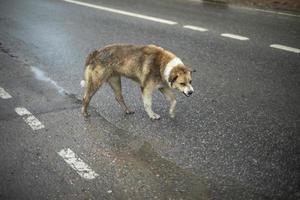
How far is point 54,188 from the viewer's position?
4.29 metres

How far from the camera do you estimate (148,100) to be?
18.9 ft

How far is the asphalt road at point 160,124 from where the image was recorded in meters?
4.31

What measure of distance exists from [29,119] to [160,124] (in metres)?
1.83

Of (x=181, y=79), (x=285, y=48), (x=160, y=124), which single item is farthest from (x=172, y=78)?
(x=285, y=48)

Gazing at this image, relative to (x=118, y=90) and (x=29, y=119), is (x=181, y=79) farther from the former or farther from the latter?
(x=29, y=119)

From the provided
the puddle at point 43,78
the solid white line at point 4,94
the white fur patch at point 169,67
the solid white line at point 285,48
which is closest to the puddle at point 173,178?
the white fur patch at point 169,67

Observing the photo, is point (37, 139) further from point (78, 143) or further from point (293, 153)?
point (293, 153)

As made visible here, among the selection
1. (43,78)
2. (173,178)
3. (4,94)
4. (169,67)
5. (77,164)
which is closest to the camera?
(173,178)

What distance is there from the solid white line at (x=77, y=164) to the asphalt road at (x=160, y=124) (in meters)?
0.01

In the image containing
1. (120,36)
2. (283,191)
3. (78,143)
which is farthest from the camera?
(120,36)

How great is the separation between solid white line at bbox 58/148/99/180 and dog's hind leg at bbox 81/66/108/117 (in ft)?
3.42

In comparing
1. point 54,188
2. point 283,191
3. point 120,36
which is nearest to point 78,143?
point 54,188

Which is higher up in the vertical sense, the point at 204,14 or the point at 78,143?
the point at 204,14

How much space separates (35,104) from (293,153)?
12.3 ft
